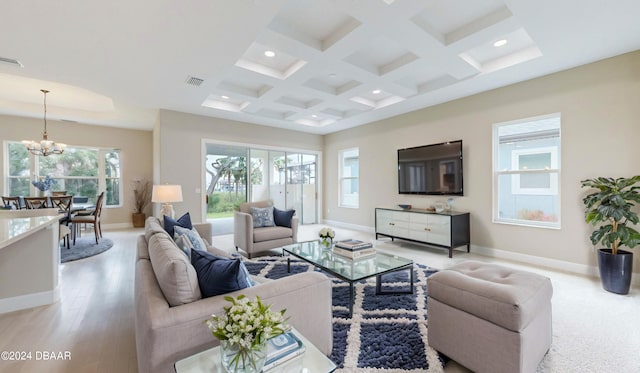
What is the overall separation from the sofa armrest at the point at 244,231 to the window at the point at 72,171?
503 centimetres

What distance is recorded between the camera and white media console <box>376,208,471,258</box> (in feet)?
14.0

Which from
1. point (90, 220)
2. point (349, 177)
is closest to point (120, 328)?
point (90, 220)

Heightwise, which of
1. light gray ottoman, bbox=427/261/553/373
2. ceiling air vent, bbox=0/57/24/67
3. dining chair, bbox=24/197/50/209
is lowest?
light gray ottoman, bbox=427/261/553/373

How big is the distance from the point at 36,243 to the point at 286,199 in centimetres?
515

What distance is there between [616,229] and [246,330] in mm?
4143

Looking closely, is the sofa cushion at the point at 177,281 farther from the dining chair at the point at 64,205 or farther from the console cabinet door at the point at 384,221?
the dining chair at the point at 64,205

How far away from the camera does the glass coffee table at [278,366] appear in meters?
1.04

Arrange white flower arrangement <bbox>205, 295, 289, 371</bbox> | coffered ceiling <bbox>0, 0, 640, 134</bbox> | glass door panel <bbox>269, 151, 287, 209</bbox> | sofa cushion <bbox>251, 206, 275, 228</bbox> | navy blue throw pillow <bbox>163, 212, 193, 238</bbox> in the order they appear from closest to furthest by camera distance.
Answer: white flower arrangement <bbox>205, 295, 289, 371</bbox> < coffered ceiling <bbox>0, 0, 640, 134</bbox> < navy blue throw pillow <bbox>163, 212, 193, 238</bbox> < sofa cushion <bbox>251, 206, 275, 228</bbox> < glass door panel <bbox>269, 151, 287, 209</bbox>

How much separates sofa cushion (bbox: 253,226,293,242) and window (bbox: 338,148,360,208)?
2871 millimetres

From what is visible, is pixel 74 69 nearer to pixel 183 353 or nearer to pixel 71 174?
pixel 183 353

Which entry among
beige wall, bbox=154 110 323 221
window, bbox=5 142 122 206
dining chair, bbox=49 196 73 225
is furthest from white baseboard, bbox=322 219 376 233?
window, bbox=5 142 122 206

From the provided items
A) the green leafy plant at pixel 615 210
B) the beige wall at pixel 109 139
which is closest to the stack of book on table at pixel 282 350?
the green leafy plant at pixel 615 210

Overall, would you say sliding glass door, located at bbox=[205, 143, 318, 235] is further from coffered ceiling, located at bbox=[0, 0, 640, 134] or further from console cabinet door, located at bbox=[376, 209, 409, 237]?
console cabinet door, located at bbox=[376, 209, 409, 237]

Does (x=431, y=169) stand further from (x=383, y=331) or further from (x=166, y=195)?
(x=166, y=195)
